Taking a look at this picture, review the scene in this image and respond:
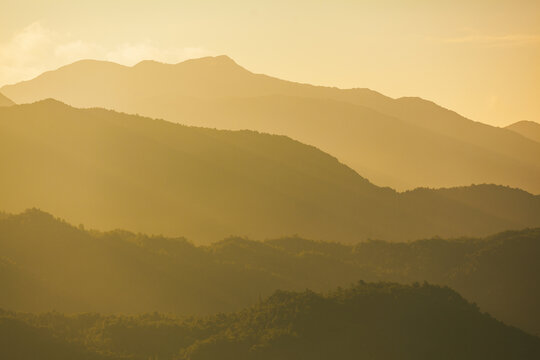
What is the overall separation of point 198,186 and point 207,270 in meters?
55.1

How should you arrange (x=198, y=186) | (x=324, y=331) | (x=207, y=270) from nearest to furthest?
(x=324, y=331), (x=207, y=270), (x=198, y=186)

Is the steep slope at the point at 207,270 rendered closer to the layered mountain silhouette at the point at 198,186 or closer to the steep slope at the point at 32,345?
the steep slope at the point at 32,345

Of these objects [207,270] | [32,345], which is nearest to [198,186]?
[207,270]

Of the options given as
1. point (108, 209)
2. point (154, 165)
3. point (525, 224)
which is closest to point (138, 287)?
point (108, 209)

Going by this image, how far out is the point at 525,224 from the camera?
147 m

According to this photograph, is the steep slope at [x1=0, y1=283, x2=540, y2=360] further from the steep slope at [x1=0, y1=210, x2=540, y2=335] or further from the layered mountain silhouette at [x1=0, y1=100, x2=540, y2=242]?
the layered mountain silhouette at [x1=0, y1=100, x2=540, y2=242]

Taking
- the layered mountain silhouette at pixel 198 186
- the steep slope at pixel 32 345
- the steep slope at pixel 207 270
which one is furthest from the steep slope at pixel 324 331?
the layered mountain silhouette at pixel 198 186

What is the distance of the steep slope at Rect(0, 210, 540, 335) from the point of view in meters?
64.1

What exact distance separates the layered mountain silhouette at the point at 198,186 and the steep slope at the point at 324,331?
6388 cm

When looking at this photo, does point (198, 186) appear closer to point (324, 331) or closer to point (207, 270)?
point (207, 270)

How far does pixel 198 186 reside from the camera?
126750 mm

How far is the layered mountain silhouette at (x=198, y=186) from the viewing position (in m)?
116

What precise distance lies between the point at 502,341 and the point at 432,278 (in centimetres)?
3748

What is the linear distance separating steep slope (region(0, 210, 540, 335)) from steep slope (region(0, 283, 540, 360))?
13756 millimetres
